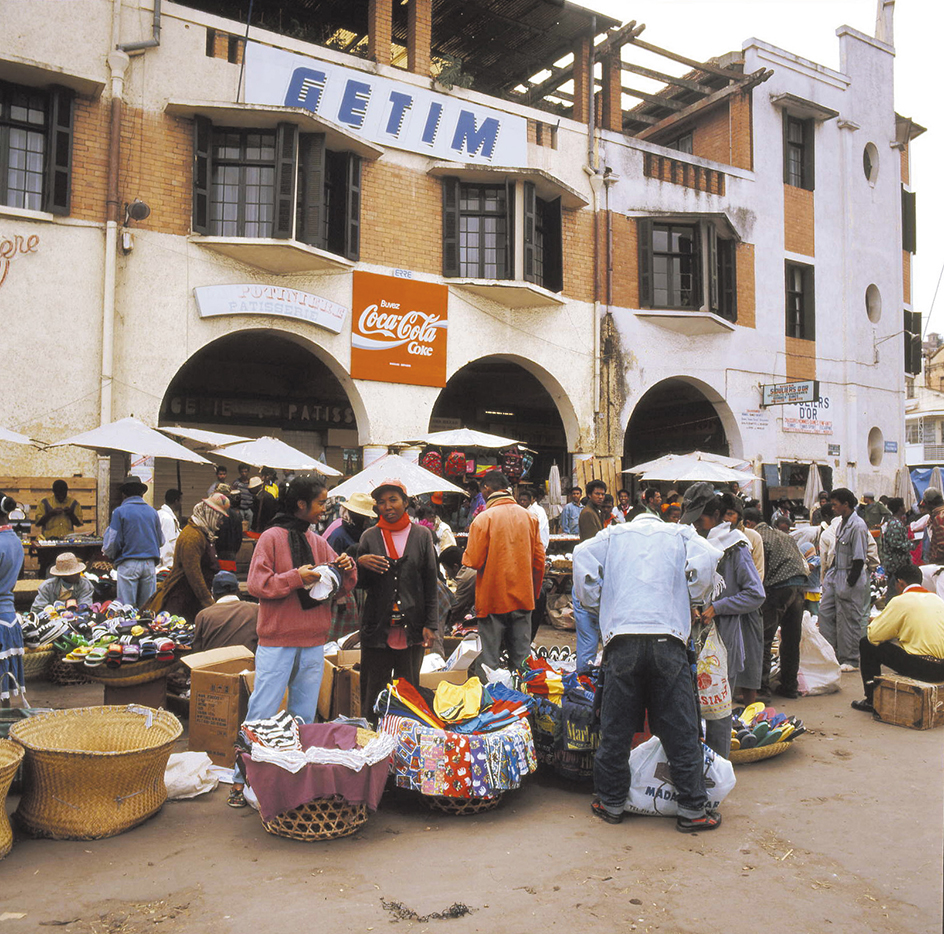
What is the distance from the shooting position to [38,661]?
736 cm

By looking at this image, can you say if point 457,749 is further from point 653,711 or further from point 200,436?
point 200,436

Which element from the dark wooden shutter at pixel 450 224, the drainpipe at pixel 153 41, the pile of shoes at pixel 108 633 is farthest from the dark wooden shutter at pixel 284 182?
the pile of shoes at pixel 108 633

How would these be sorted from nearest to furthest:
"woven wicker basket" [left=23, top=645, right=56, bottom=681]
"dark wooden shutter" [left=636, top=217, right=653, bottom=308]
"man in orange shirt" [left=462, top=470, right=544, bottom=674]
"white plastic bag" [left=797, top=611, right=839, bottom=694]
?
"man in orange shirt" [left=462, top=470, right=544, bottom=674] → "woven wicker basket" [left=23, top=645, right=56, bottom=681] → "white plastic bag" [left=797, top=611, right=839, bottom=694] → "dark wooden shutter" [left=636, top=217, right=653, bottom=308]

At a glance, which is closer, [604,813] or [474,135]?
[604,813]

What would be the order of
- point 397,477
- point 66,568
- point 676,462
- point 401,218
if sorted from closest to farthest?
point 66,568
point 397,477
point 401,218
point 676,462

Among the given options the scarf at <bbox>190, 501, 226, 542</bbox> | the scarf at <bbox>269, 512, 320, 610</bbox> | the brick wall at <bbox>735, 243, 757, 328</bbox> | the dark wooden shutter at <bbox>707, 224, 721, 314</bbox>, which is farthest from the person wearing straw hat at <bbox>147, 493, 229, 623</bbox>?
the brick wall at <bbox>735, 243, 757, 328</bbox>

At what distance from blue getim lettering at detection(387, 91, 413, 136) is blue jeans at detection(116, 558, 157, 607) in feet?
29.0

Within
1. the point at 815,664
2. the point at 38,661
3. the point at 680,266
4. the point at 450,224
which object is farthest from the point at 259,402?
the point at 815,664

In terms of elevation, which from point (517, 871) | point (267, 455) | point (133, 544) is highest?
point (267, 455)

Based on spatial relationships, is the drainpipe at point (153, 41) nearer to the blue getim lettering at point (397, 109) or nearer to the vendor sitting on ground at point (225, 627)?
the blue getim lettering at point (397, 109)

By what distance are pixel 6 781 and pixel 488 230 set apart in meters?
12.6

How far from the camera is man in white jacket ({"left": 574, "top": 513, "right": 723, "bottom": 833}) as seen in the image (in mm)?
4332

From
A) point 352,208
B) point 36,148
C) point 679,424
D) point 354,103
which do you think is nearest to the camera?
point 36,148

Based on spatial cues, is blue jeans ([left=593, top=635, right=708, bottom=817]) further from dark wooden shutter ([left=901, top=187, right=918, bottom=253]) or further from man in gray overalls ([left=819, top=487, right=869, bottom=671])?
dark wooden shutter ([left=901, top=187, right=918, bottom=253])
